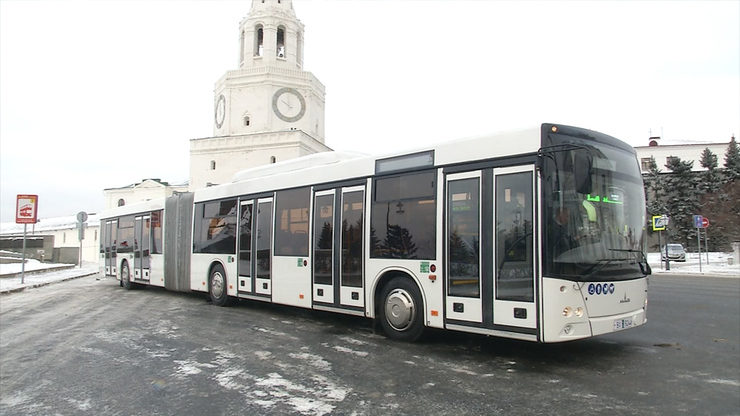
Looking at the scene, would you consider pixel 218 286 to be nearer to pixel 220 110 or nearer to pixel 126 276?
pixel 126 276

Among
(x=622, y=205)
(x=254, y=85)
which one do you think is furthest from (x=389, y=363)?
(x=254, y=85)

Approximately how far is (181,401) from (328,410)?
1577mm

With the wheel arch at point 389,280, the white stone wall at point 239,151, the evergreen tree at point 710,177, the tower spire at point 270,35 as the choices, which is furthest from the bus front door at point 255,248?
the evergreen tree at point 710,177

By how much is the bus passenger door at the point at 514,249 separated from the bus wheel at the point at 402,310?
1482mm

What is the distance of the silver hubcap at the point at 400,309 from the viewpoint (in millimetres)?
7512

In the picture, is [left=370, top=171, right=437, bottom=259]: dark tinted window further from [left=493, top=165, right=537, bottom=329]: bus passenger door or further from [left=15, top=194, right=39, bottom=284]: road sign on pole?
[left=15, top=194, right=39, bottom=284]: road sign on pole

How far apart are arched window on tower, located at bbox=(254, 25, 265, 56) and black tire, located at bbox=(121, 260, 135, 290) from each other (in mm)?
44896

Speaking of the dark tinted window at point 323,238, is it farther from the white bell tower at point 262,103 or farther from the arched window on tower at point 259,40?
the arched window on tower at point 259,40

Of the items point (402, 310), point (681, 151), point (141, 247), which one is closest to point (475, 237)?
point (402, 310)

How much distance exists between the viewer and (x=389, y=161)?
813cm

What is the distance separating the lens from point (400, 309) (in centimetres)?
764

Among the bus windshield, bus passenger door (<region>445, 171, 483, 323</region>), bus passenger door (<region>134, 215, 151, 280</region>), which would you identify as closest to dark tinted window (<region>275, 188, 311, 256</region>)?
bus passenger door (<region>445, 171, 483, 323</region>)

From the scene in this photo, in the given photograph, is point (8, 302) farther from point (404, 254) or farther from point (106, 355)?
point (404, 254)

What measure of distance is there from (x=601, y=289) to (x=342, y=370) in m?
3.44
